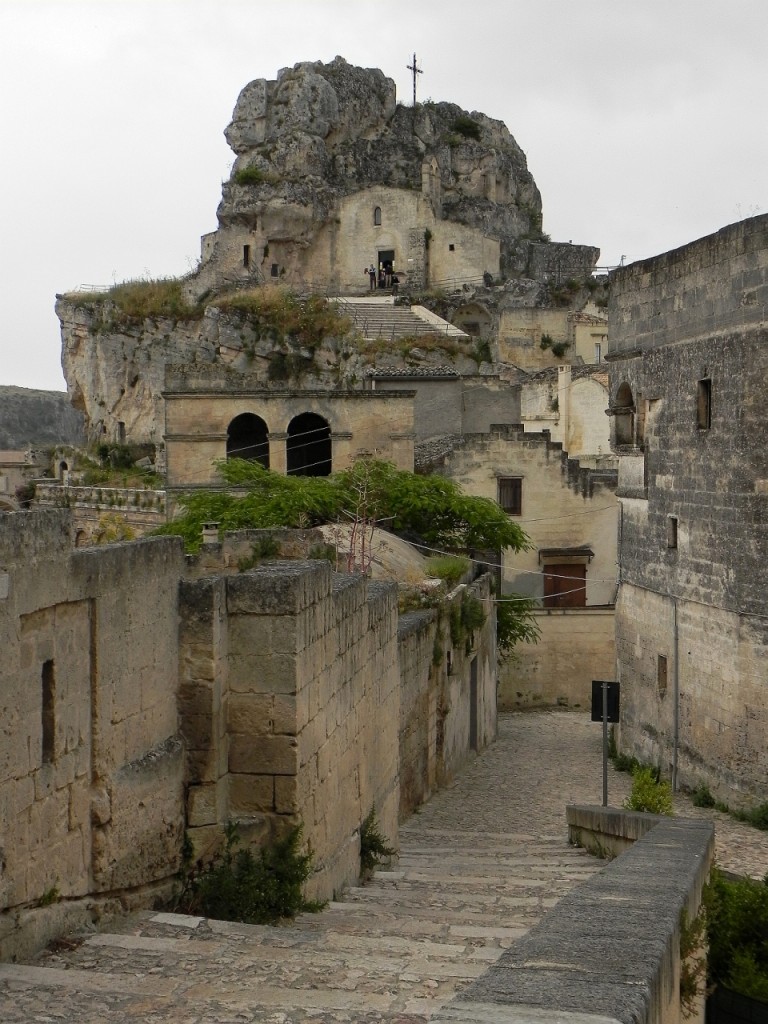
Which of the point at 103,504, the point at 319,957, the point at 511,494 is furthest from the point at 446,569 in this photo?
the point at 103,504

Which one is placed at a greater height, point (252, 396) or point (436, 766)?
point (252, 396)

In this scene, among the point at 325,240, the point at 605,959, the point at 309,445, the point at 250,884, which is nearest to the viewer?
the point at 605,959

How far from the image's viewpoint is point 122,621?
6746 mm

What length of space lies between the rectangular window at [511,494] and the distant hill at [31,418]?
30.9 m

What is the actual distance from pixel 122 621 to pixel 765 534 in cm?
1103

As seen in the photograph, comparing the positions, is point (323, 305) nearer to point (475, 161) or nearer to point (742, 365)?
point (475, 161)

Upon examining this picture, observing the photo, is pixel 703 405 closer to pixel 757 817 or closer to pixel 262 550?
pixel 757 817

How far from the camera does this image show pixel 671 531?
18.8 m

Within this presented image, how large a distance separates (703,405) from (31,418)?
4822cm

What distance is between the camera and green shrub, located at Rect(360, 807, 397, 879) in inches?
403

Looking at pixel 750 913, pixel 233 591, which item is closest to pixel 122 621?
pixel 233 591

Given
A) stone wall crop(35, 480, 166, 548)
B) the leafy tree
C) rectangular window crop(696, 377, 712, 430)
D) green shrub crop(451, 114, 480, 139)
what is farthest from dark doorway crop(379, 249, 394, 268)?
rectangular window crop(696, 377, 712, 430)

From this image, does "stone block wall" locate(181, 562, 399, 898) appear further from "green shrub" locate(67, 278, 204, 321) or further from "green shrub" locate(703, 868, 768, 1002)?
"green shrub" locate(67, 278, 204, 321)

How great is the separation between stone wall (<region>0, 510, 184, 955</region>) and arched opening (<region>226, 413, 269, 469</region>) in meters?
28.5
